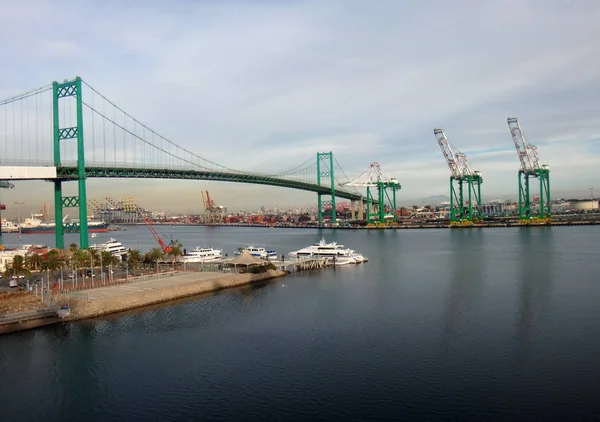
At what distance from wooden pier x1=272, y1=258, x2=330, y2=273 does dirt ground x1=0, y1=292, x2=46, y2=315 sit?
13.3 m

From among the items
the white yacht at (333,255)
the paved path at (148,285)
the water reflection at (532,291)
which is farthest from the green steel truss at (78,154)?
the water reflection at (532,291)

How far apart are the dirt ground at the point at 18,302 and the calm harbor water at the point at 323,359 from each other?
1.77 m

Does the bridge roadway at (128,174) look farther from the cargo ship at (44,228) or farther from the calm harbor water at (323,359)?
the cargo ship at (44,228)

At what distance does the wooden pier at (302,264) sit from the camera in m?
28.6

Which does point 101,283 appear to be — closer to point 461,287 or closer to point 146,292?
point 146,292

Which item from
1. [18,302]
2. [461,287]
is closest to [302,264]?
[461,287]

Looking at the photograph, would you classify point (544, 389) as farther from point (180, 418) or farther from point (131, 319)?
point (131, 319)

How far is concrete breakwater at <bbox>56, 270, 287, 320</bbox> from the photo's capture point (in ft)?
53.8

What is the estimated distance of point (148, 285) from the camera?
2009cm

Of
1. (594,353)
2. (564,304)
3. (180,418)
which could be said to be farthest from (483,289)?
(180,418)

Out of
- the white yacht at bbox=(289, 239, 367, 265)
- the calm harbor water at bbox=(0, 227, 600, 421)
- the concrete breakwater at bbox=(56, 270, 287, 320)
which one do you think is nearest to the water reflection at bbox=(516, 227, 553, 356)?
the calm harbor water at bbox=(0, 227, 600, 421)

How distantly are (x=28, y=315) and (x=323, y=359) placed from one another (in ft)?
31.1

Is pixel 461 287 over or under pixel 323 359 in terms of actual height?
over

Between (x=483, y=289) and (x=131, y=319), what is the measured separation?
13.9 m
